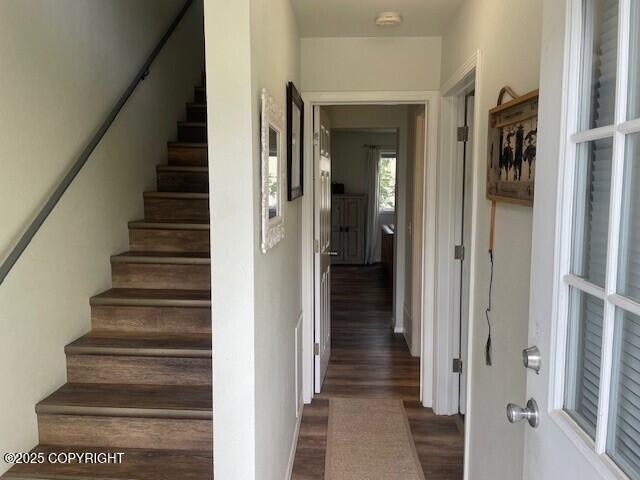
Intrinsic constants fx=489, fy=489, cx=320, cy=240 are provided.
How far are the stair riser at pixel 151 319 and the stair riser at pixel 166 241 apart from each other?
533 millimetres

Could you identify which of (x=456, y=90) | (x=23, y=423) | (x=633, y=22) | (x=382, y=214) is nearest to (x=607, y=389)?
(x=633, y=22)

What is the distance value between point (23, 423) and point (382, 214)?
8.12 meters

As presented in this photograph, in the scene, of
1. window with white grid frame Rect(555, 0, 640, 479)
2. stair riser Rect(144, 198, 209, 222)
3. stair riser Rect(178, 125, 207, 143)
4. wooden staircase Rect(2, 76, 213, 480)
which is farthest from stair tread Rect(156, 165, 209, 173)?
window with white grid frame Rect(555, 0, 640, 479)

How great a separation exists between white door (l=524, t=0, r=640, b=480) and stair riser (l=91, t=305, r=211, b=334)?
5.40 ft

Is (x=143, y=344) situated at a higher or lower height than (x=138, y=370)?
higher

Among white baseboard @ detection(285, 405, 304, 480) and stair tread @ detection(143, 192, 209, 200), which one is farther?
stair tread @ detection(143, 192, 209, 200)

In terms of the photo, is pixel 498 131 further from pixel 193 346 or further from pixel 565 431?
pixel 193 346

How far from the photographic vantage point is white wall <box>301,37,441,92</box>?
10.3 feet

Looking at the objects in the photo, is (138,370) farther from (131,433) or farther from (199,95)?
(199,95)

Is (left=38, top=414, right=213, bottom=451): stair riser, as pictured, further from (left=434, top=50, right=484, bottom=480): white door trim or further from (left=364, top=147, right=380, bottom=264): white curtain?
(left=364, top=147, right=380, bottom=264): white curtain

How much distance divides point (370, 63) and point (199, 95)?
164 centimetres

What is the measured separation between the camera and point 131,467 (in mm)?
1933

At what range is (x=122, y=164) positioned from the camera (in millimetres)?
2801

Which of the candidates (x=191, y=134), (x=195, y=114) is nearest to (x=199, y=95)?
(x=195, y=114)
